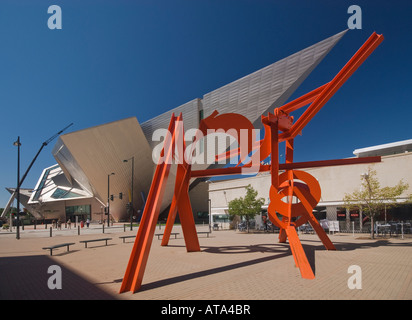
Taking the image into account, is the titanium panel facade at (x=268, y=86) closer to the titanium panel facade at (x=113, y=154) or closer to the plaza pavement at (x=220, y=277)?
the titanium panel facade at (x=113, y=154)

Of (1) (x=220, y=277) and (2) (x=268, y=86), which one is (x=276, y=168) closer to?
(1) (x=220, y=277)

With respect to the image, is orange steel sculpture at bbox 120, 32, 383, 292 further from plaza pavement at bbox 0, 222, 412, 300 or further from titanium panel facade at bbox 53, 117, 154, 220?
titanium panel facade at bbox 53, 117, 154, 220

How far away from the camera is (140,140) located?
123ft

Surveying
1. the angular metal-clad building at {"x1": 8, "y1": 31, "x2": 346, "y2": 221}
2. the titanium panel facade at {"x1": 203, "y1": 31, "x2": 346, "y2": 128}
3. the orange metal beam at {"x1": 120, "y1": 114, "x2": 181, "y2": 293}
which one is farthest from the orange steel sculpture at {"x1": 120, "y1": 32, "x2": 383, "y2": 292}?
the angular metal-clad building at {"x1": 8, "y1": 31, "x2": 346, "y2": 221}

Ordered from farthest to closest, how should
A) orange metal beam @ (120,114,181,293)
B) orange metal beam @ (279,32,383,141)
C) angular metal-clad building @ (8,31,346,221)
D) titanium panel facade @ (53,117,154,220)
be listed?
1. titanium panel facade @ (53,117,154,220)
2. angular metal-clad building @ (8,31,346,221)
3. orange metal beam @ (279,32,383,141)
4. orange metal beam @ (120,114,181,293)

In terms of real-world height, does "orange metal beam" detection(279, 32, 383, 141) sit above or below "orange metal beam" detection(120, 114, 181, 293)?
above

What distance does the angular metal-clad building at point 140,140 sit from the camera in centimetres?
2408

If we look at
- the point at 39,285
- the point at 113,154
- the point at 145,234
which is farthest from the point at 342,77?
the point at 113,154

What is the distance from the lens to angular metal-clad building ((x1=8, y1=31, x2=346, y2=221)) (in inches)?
948

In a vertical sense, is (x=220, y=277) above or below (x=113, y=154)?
below

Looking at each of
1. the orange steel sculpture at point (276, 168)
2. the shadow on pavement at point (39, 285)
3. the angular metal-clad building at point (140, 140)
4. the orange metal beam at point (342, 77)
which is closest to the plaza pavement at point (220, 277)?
the shadow on pavement at point (39, 285)

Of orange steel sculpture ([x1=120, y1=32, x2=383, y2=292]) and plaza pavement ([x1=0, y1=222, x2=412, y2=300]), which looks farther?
orange steel sculpture ([x1=120, y1=32, x2=383, y2=292])
